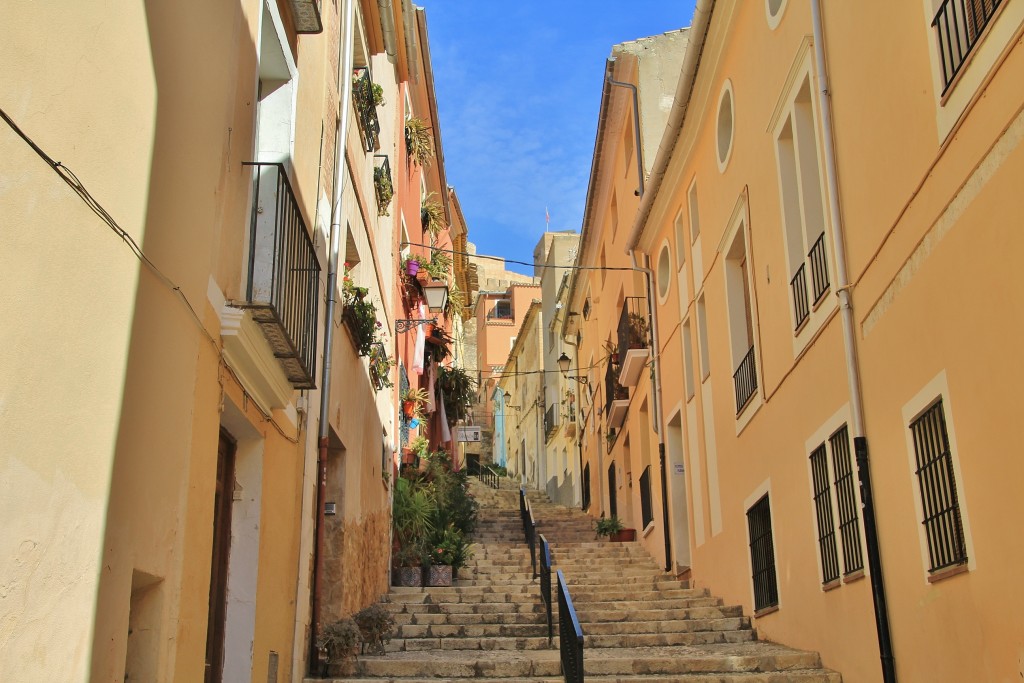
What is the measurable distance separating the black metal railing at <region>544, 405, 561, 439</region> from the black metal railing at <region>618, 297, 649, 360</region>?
14.0 metres

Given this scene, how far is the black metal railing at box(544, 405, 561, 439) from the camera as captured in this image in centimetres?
3444

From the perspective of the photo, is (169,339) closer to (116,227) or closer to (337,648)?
(116,227)

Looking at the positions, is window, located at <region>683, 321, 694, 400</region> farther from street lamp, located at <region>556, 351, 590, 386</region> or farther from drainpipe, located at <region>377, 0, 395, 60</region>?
street lamp, located at <region>556, 351, 590, 386</region>

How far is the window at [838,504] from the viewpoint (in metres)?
8.89

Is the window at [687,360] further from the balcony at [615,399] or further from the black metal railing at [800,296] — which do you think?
the black metal railing at [800,296]

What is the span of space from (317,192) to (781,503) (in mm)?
5654

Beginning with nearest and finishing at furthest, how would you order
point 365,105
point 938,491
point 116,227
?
point 116,227 < point 938,491 < point 365,105

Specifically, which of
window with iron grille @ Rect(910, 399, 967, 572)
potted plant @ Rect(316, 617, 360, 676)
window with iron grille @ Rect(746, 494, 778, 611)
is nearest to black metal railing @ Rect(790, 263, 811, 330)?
window with iron grille @ Rect(746, 494, 778, 611)

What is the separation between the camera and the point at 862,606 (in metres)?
8.53

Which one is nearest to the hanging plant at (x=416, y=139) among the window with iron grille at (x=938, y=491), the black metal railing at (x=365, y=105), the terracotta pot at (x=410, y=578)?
the black metal railing at (x=365, y=105)

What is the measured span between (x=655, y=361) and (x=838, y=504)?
9219 mm

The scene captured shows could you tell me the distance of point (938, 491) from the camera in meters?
6.99

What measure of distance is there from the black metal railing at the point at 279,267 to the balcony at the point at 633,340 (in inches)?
453

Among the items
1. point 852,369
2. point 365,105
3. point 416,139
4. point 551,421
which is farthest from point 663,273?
point 551,421
